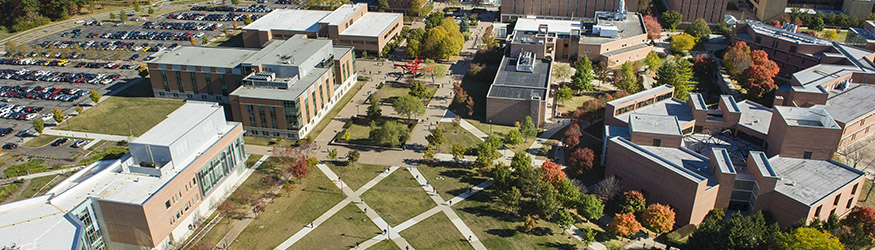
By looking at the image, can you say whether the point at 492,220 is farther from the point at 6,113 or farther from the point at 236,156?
the point at 6,113

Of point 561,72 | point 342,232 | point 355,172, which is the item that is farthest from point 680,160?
point 355,172

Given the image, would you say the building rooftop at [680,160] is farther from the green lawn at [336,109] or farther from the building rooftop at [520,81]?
the green lawn at [336,109]

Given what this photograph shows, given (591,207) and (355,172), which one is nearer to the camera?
(591,207)

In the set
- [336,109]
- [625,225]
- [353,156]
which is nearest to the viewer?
[625,225]

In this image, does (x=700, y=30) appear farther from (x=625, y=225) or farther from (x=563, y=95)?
(x=625, y=225)

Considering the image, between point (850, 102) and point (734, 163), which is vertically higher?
point (850, 102)

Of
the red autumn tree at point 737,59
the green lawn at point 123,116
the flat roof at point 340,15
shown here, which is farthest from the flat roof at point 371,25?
the red autumn tree at point 737,59

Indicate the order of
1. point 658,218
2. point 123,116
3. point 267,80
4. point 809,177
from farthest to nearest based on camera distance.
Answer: point 123,116 → point 267,80 → point 809,177 → point 658,218

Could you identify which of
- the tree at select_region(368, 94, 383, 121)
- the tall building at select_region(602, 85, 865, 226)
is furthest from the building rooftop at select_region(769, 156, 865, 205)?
the tree at select_region(368, 94, 383, 121)
